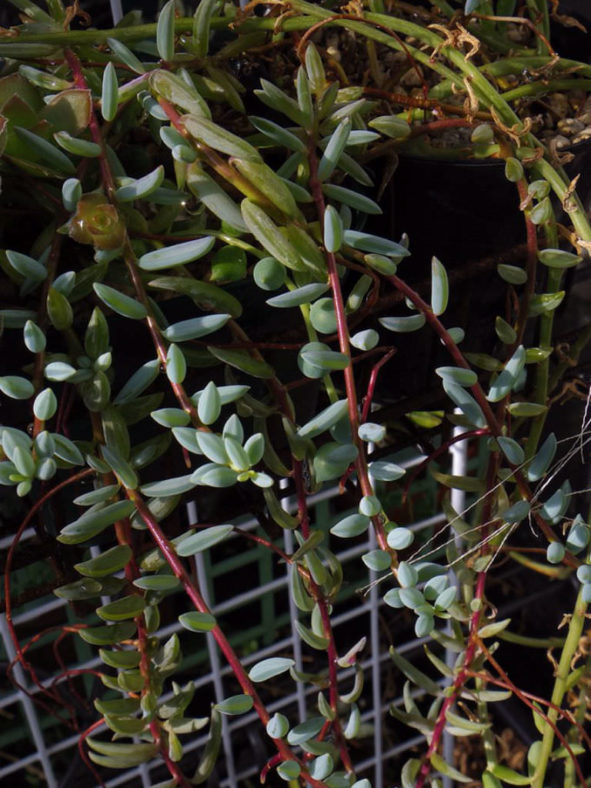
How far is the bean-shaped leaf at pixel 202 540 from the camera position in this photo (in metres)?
0.38

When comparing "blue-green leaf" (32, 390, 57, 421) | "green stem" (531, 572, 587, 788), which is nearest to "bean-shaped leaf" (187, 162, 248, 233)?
"blue-green leaf" (32, 390, 57, 421)

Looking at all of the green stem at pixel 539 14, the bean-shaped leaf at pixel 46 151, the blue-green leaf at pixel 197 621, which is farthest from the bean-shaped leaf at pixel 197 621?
the green stem at pixel 539 14

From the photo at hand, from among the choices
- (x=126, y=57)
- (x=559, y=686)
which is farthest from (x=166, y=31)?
(x=559, y=686)

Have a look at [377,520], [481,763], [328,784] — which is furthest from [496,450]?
[481,763]

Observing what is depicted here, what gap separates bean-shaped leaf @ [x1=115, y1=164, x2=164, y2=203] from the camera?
1.23 feet

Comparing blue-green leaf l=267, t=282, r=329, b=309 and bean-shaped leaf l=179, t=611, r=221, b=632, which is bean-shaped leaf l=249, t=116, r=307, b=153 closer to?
blue-green leaf l=267, t=282, r=329, b=309

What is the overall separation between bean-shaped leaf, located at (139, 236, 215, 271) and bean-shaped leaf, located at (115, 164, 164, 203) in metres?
0.03

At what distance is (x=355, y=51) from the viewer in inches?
22.5

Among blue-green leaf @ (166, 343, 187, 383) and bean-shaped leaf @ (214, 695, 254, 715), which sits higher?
blue-green leaf @ (166, 343, 187, 383)

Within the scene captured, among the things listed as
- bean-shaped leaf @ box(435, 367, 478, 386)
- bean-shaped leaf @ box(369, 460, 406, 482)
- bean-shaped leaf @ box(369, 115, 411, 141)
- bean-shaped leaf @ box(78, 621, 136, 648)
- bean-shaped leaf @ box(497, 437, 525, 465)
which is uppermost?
bean-shaped leaf @ box(369, 115, 411, 141)

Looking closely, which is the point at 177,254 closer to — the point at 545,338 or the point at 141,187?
the point at 141,187

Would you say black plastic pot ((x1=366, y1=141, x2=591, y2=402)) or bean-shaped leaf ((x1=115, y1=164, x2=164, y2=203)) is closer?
bean-shaped leaf ((x1=115, y1=164, x2=164, y2=203))

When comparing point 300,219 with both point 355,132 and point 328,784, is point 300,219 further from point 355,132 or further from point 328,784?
point 328,784

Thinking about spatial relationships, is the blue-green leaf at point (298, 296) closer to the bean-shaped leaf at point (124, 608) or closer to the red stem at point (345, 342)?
the red stem at point (345, 342)
